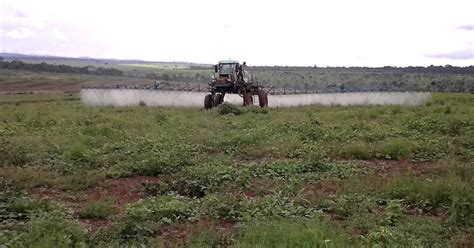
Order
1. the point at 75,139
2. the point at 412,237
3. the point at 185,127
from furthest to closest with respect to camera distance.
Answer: the point at 185,127
the point at 75,139
the point at 412,237

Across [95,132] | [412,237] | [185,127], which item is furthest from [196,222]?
[185,127]

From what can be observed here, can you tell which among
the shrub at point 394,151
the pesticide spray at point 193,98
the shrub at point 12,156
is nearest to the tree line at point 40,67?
the pesticide spray at point 193,98

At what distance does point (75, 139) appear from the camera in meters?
14.1

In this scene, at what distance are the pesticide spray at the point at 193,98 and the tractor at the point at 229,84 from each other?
234 inches

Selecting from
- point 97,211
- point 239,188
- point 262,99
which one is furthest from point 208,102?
point 97,211

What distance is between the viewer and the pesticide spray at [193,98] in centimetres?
3744

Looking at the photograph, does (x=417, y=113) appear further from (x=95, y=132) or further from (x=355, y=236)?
(x=355, y=236)

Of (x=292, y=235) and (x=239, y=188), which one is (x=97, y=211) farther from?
(x=292, y=235)

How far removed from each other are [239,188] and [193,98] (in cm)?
3157

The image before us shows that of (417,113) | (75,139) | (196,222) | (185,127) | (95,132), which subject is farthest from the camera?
(417,113)

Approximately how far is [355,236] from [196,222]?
7.37ft

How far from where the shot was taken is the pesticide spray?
3744cm

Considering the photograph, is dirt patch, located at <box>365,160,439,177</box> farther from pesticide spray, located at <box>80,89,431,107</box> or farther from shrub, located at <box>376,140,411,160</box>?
pesticide spray, located at <box>80,89,431,107</box>

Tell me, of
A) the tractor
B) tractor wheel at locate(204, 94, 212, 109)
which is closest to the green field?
tractor wheel at locate(204, 94, 212, 109)
